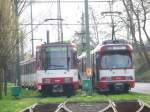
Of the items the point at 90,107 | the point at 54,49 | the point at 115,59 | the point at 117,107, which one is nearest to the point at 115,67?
the point at 115,59

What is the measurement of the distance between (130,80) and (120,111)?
13.9m

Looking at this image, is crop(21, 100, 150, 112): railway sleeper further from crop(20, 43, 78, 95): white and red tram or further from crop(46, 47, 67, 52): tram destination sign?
crop(46, 47, 67, 52): tram destination sign

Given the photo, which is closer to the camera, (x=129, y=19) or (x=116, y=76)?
(x=116, y=76)

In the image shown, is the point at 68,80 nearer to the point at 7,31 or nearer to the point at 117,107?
the point at 7,31

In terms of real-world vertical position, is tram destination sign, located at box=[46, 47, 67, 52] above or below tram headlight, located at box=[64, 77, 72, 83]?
above

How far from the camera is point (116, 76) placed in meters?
37.2

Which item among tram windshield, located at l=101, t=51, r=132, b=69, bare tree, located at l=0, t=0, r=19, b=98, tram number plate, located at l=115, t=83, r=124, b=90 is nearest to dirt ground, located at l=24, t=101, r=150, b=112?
bare tree, located at l=0, t=0, r=19, b=98

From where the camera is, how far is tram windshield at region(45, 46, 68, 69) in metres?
36.3

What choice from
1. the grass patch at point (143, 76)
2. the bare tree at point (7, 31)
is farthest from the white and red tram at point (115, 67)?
the grass patch at point (143, 76)

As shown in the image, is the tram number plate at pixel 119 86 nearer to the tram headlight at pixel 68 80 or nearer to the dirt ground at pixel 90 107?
the tram headlight at pixel 68 80

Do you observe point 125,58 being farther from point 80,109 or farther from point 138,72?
point 138,72

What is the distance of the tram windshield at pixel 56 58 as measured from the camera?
36.3 meters

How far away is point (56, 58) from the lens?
3638 cm

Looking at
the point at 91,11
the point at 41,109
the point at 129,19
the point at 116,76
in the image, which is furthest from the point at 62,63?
the point at 91,11
